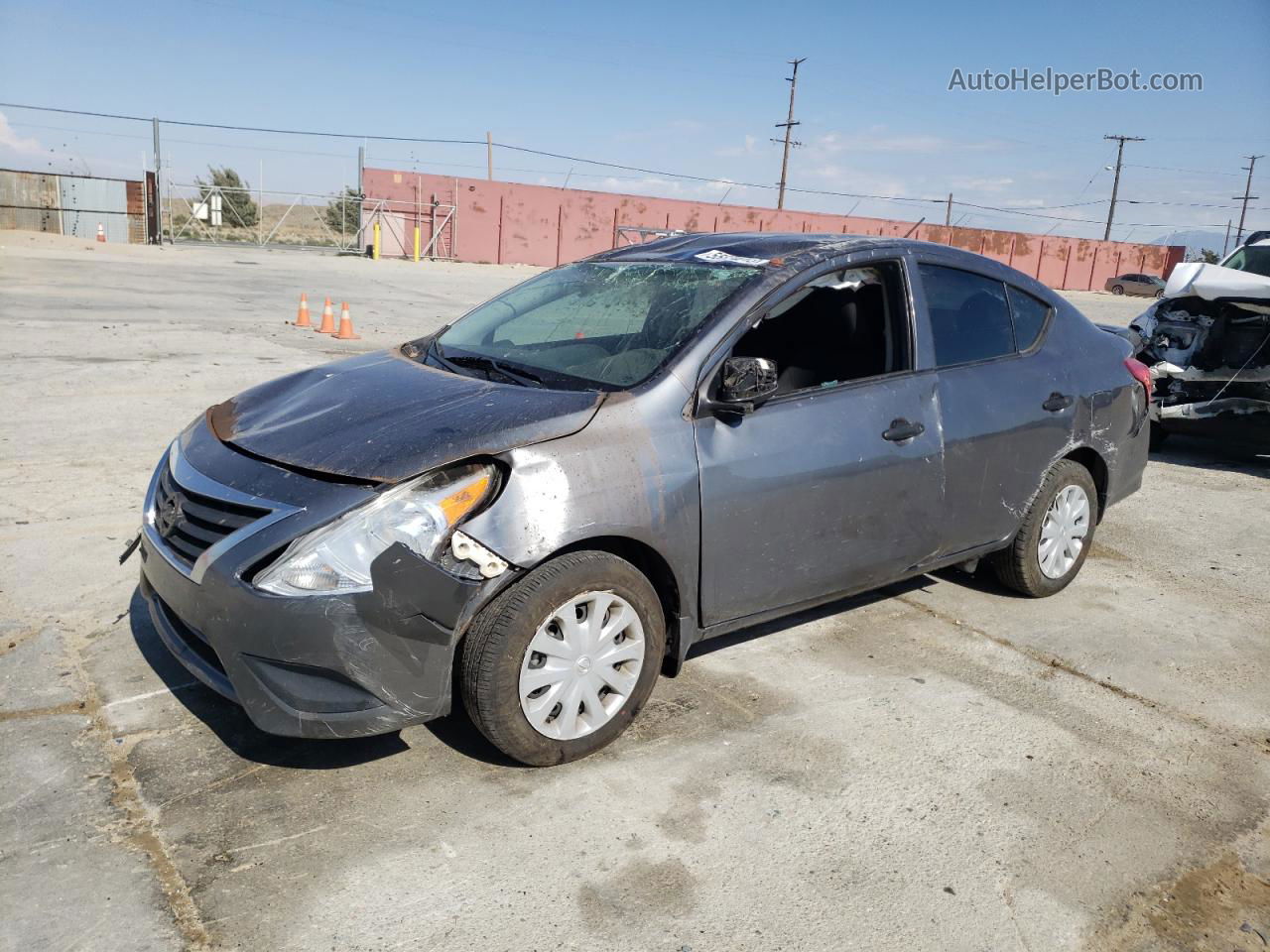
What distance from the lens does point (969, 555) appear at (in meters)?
4.68

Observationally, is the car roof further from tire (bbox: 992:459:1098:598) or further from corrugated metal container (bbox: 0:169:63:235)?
corrugated metal container (bbox: 0:169:63:235)

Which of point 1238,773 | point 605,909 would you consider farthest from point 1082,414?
point 605,909

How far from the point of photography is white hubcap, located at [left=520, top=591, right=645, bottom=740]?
315 centimetres

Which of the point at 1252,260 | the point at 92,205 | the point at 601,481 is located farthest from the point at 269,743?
the point at 92,205

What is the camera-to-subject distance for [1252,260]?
36.1 ft

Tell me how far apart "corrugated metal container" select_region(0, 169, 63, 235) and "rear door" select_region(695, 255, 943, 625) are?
35.6 meters

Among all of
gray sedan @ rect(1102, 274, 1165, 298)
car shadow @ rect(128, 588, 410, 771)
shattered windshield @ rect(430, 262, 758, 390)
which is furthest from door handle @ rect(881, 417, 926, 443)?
gray sedan @ rect(1102, 274, 1165, 298)

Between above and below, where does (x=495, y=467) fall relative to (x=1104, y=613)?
above

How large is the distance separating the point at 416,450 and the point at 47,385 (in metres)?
6.97

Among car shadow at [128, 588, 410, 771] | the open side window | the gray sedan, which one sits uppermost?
the gray sedan

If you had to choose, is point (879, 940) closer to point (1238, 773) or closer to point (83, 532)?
point (1238, 773)

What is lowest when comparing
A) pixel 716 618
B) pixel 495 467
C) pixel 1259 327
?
pixel 716 618

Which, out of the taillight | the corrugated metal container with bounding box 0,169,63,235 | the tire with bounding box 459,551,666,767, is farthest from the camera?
the corrugated metal container with bounding box 0,169,63,235

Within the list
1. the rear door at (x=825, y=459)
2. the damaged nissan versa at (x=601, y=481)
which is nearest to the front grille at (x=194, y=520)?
the damaged nissan versa at (x=601, y=481)
